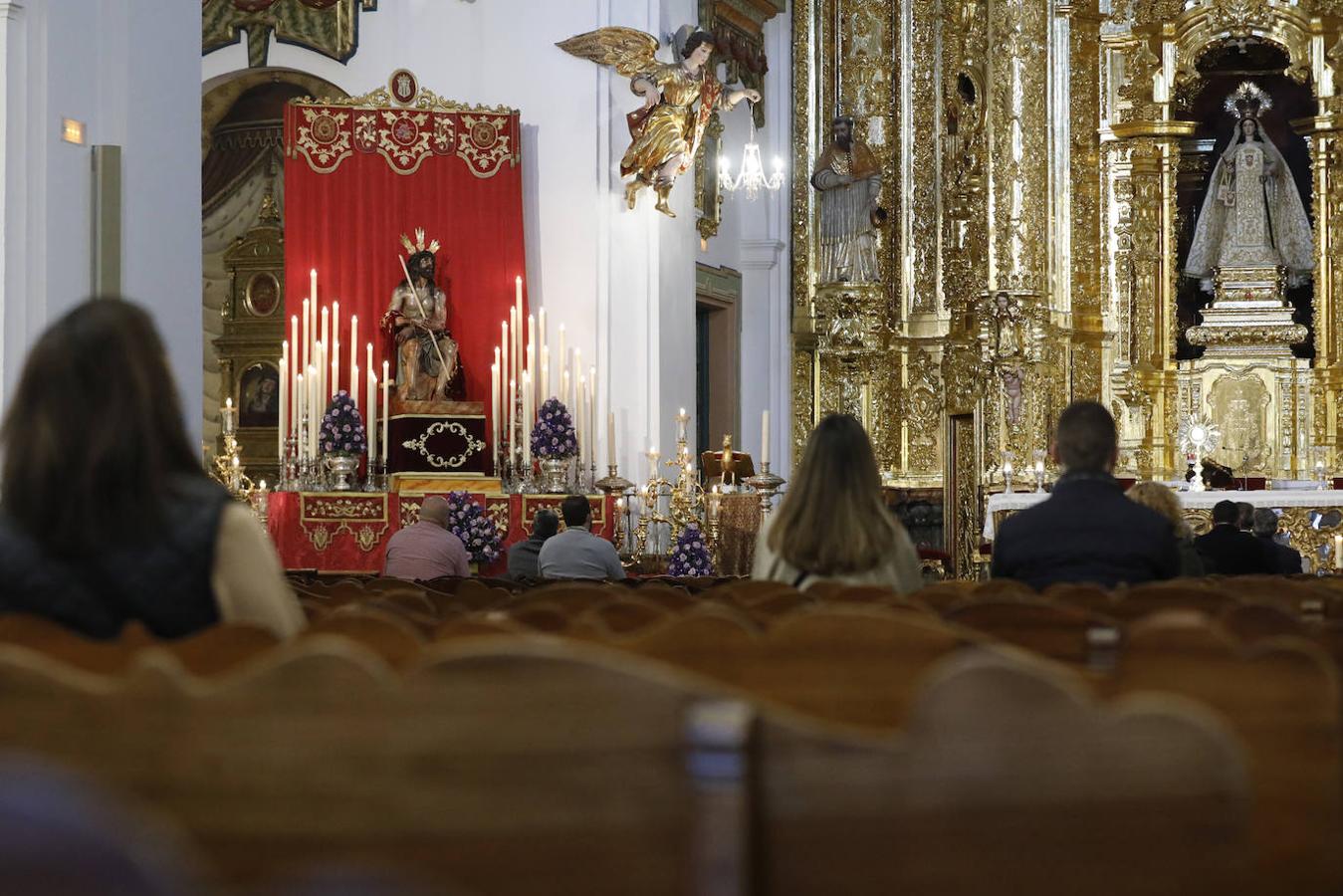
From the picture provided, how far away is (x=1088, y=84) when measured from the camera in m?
17.1

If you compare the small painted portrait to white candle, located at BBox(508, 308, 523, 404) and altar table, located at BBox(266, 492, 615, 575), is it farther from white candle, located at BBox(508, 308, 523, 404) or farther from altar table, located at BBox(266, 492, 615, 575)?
altar table, located at BBox(266, 492, 615, 575)

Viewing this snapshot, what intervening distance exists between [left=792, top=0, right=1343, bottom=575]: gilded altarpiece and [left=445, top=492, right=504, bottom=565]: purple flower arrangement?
20.9 feet

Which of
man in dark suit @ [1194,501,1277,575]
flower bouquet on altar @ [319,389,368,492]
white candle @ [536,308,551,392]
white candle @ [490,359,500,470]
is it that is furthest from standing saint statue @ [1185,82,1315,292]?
man in dark suit @ [1194,501,1277,575]

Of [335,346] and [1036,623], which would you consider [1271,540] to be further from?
[1036,623]

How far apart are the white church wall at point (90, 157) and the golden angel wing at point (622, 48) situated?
5354 mm

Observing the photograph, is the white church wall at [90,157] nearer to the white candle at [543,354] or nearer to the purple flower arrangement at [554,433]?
the purple flower arrangement at [554,433]

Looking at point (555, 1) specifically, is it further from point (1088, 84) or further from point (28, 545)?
point (28, 545)

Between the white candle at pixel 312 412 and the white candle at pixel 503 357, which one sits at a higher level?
the white candle at pixel 503 357

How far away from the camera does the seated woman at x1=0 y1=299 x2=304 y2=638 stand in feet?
8.77

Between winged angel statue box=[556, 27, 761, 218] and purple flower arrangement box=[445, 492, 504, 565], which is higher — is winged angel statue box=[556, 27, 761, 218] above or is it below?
above

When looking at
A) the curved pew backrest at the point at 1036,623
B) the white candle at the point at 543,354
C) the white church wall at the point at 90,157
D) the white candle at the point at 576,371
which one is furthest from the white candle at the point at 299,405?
the curved pew backrest at the point at 1036,623

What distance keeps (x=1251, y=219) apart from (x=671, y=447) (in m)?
6.43

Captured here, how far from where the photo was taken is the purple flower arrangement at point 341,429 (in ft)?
43.1

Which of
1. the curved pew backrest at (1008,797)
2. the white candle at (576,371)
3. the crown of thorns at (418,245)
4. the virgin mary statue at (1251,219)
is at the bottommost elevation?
the curved pew backrest at (1008,797)
